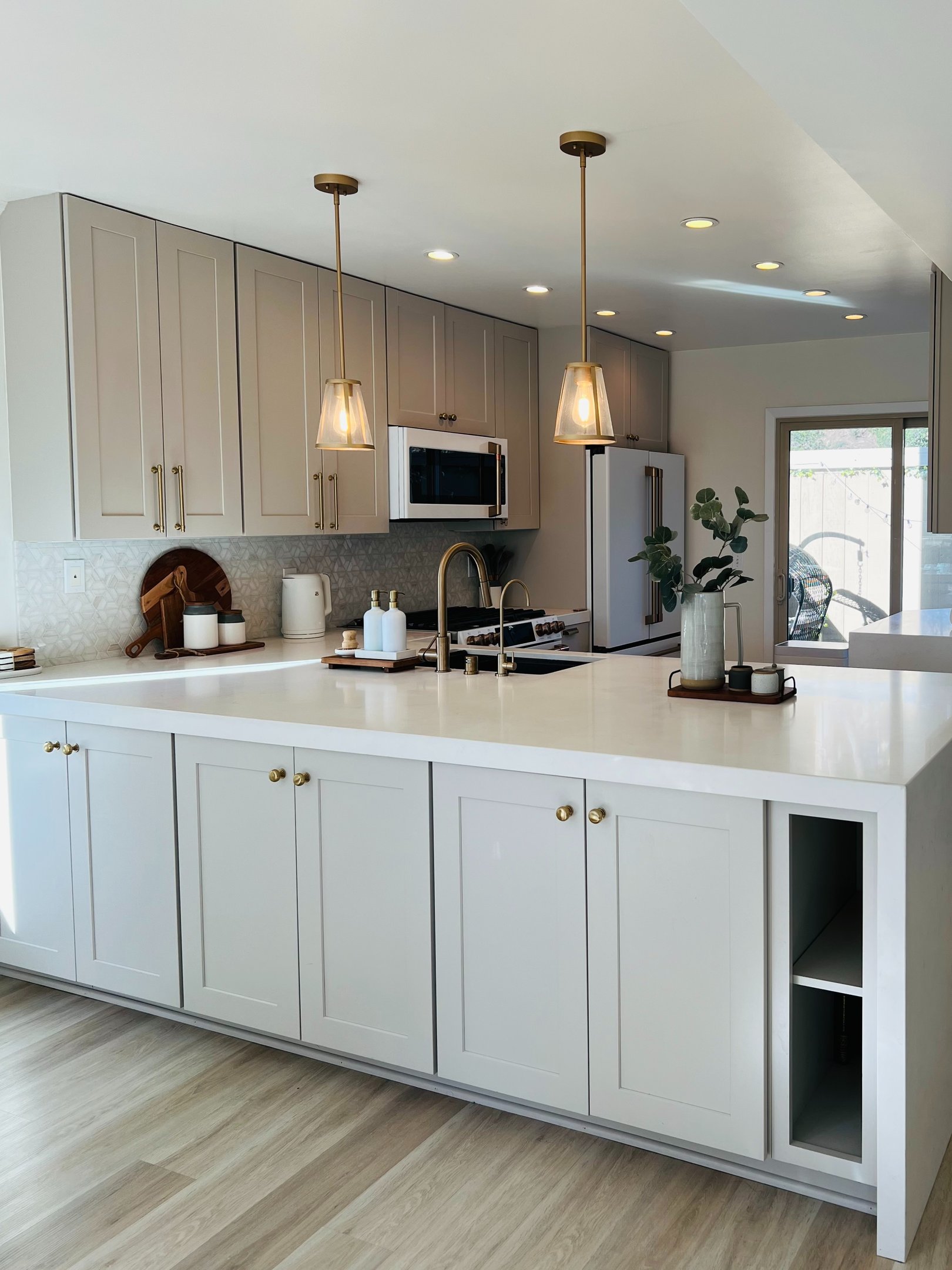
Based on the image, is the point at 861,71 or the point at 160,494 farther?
the point at 160,494

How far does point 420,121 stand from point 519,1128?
2298mm

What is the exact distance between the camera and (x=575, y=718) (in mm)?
2352

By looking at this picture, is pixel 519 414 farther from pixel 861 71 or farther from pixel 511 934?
pixel 861 71

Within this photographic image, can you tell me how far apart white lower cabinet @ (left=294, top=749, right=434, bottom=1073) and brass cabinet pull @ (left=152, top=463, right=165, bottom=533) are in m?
1.21

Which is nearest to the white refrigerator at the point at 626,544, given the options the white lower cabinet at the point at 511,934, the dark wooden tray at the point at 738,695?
the dark wooden tray at the point at 738,695

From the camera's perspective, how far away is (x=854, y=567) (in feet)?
19.1

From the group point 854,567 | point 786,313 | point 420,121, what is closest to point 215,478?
point 420,121

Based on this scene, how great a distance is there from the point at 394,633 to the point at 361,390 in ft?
4.05

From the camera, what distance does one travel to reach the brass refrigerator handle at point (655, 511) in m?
5.61

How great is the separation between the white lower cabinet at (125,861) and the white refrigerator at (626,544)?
2.97 meters

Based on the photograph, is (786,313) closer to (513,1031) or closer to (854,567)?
(854,567)

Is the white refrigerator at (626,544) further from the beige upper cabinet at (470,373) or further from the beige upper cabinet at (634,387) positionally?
the beige upper cabinet at (470,373)

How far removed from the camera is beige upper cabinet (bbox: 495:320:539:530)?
501 centimetres

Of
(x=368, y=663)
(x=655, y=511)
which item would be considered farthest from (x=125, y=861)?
(x=655, y=511)
